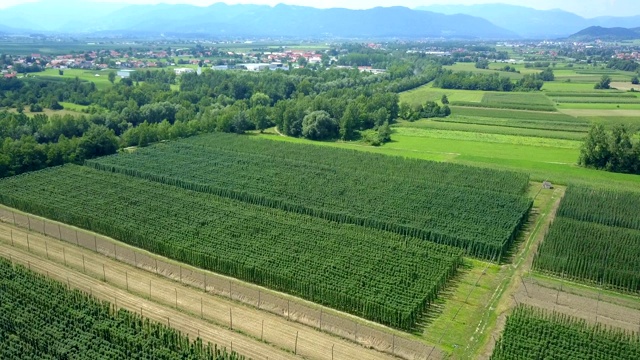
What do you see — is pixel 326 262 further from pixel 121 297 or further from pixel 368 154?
pixel 368 154

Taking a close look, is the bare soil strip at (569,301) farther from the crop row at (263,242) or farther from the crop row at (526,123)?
the crop row at (526,123)

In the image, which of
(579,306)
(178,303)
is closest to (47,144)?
(178,303)

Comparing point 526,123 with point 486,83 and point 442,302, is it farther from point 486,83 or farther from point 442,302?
point 442,302

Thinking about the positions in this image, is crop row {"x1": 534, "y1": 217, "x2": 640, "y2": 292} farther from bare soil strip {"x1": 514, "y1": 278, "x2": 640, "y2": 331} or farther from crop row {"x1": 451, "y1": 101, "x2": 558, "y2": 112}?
crop row {"x1": 451, "y1": 101, "x2": 558, "y2": 112}

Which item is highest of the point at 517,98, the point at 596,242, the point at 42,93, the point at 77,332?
the point at 517,98

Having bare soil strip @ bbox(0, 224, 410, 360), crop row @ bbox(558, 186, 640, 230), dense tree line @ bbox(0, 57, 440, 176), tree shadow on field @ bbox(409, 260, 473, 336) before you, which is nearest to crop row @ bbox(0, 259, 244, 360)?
bare soil strip @ bbox(0, 224, 410, 360)

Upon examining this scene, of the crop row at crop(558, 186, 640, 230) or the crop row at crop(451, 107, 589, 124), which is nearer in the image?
the crop row at crop(558, 186, 640, 230)

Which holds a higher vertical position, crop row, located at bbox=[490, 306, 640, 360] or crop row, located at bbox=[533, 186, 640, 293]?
crop row, located at bbox=[533, 186, 640, 293]
